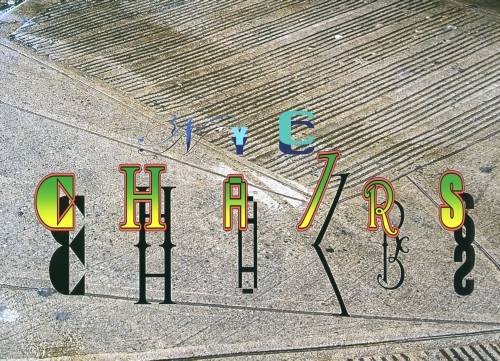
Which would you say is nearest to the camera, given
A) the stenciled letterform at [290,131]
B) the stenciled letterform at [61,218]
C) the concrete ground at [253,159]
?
the concrete ground at [253,159]

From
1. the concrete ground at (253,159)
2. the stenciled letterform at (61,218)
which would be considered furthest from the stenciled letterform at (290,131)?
the stenciled letterform at (61,218)

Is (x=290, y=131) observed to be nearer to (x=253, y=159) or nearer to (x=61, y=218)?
(x=253, y=159)

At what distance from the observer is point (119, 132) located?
870cm

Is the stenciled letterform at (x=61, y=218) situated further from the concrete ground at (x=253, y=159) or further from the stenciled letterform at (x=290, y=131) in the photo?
the stenciled letterform at (x=290, y=131)

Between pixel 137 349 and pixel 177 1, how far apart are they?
6.48 meters

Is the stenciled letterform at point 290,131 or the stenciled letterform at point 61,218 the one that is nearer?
the stenciled letterform at point 61,218

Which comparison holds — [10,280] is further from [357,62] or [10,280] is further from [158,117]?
[357,62]

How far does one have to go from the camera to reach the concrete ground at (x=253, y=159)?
253 inches

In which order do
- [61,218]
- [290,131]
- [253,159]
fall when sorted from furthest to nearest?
[290,131]
[253,159]
[61,218]

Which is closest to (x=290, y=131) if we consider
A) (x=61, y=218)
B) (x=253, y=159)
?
(x=253, y=159)

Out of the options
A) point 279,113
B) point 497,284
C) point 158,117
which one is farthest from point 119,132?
point 497,284

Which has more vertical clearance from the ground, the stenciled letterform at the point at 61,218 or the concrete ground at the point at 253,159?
the stenciled letterform at the point at 61,218

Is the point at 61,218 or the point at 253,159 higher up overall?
the point at 61,218

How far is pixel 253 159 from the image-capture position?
8.40 metres
